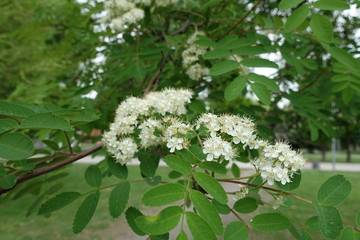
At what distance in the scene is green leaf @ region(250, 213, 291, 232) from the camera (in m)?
1.08

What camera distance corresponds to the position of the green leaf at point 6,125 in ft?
3.48

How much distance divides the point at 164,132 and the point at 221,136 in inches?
9.1

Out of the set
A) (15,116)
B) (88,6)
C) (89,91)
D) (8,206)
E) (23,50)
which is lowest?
(8,206)

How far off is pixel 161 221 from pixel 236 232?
0.31 metres

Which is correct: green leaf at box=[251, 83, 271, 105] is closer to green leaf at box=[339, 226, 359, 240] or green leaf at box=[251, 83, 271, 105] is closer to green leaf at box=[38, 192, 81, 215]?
green leaf at box=[339, 226, 359, 240]

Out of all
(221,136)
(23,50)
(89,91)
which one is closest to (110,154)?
(221,136)

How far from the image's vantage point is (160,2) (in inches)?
89.0

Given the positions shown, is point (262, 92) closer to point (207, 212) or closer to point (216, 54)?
point (216, 54)

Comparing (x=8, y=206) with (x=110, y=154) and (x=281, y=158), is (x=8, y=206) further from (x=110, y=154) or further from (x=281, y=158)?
(x=281, y=158)

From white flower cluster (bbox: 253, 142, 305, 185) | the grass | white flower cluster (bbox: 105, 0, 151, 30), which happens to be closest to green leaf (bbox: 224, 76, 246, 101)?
white flower cluster (bbox: 253, 142, 305, 185)

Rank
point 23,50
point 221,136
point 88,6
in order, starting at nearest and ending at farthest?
point 221,136
point 88,6
point 23,50

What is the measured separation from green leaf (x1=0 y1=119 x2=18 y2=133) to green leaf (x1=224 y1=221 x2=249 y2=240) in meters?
0.85

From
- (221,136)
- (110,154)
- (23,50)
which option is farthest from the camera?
(23,50)

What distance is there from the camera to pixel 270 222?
43.5 inches
